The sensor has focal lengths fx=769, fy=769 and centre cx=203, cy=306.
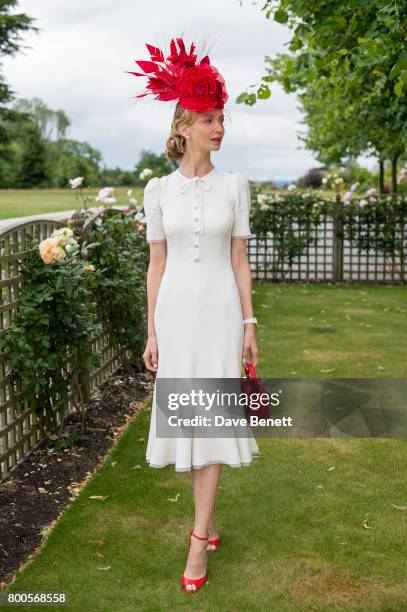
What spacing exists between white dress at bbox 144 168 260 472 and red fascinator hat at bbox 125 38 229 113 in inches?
12.1

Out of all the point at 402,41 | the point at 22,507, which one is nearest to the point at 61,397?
the point at 22,507

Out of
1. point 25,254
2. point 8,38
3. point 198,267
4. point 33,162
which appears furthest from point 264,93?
point 33,162

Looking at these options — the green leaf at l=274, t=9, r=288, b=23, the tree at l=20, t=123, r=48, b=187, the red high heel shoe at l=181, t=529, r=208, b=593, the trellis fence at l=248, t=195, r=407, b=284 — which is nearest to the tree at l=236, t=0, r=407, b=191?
the green leaf at l=274, t=9, r=288, b=23

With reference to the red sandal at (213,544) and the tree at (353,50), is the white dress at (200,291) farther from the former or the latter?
the tree at (353,50)

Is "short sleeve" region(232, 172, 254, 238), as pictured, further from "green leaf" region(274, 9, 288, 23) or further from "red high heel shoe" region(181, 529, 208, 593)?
"green leaf" region(274, 9, 288, 23)

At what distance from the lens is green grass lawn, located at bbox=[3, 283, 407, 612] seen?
3.29m

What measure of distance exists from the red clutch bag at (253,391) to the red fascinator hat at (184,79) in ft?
3.67

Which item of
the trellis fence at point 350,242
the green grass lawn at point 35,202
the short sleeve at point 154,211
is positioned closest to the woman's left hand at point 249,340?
the short sleeve at point 154,211

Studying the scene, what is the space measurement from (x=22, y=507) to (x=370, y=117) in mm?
10620

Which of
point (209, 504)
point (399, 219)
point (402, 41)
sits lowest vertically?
point (209, 504)

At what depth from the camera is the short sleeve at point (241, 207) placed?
3.26 metres

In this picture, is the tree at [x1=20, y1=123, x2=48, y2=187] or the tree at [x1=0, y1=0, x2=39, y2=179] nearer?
the tree at [x1=0, y1=0, x2=39, y2=179]

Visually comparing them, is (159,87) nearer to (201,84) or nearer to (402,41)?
(201,84)

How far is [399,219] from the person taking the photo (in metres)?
14.6
